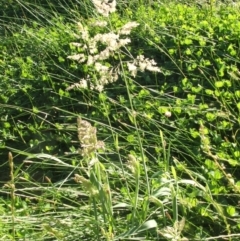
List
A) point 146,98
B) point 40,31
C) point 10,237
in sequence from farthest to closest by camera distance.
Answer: point 40,31 < point 146,98 < point 10,237

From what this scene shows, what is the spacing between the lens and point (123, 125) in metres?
3.26

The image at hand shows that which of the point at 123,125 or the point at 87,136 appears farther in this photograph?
the point at 123,125

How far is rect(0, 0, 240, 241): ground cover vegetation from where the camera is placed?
2.23 metres

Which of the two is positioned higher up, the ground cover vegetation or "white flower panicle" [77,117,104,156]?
"white flower panicle" [77,117,104,156]

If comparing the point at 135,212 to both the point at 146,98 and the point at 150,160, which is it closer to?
the point at 150,160

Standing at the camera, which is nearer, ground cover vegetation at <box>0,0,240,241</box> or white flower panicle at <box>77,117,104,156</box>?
white flower panicle at <box>77,117,104,156</box>

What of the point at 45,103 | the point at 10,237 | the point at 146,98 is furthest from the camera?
the point at 45,103

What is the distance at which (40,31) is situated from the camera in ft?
14.4

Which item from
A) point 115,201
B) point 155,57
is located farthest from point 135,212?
point 155,57

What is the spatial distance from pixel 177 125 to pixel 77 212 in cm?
86

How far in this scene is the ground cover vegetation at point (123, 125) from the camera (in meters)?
2.23

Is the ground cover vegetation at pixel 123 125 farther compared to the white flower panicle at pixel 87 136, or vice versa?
the ground cover vegetation at pixel 123 125

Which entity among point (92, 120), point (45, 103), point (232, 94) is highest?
point (232, 94)

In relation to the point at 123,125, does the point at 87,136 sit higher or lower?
higher
